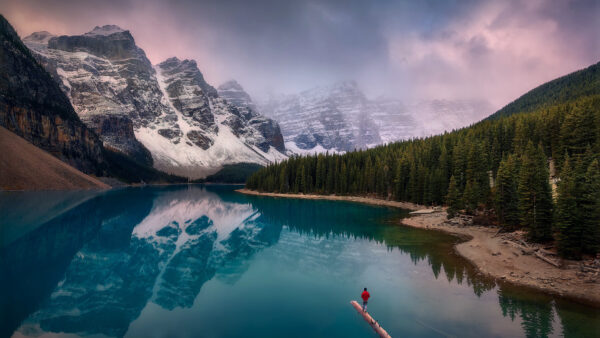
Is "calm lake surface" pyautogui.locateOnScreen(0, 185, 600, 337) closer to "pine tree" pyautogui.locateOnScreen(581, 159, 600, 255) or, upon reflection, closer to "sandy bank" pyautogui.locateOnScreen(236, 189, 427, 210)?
"pine tree" pyautogui.locateOnScreen(581, 159, 600, 255)

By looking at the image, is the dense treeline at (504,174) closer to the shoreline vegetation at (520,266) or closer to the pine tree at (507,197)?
the pine tree at (507,197)

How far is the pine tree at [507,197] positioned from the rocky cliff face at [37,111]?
156837mm

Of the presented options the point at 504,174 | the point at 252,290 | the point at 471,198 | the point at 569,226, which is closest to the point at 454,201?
the point at 471,198

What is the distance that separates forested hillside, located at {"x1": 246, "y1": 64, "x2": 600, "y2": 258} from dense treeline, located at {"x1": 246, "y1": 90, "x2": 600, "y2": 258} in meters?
0.11

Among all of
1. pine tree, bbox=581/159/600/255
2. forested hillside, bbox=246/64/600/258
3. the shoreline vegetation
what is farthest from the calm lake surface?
pine tree, bbox=581/159/600/255

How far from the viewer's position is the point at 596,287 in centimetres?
2183

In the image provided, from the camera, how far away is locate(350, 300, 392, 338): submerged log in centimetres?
1562

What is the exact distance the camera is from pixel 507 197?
43.2m

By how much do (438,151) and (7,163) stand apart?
125 meters

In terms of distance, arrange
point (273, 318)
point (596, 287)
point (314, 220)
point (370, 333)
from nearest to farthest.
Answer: point (370, 333)
point (273, 318)
point (596, 287)
point (314, 220)

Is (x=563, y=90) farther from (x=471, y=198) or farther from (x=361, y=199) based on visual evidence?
(x=471, y=198)

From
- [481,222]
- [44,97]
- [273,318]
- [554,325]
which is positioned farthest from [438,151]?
[44,97]

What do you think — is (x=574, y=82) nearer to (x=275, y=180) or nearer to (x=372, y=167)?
(x=372, y=167)

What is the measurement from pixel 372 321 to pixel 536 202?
27.5 m
